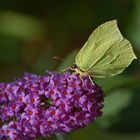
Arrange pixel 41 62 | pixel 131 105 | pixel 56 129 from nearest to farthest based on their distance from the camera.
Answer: pixel 56 129 < pixel 131 105 < pixel 41 62

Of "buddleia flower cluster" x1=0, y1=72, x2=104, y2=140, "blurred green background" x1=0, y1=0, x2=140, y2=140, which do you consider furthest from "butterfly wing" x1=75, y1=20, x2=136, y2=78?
"blurred green background" x1=0, y1=0, x2=140, y2=140

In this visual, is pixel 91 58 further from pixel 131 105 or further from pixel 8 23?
pixel 8 23

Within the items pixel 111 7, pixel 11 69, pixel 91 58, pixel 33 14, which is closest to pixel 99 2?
pixel 111 7

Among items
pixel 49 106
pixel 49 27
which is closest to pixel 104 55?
pixel 49 106

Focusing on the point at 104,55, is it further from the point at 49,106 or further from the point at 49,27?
the point at 49,27

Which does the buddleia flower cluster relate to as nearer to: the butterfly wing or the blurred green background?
the butterfly wing

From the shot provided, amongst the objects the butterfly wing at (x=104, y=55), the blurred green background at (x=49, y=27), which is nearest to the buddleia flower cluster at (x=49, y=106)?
the butterfly wing at (x=104, y=55)
